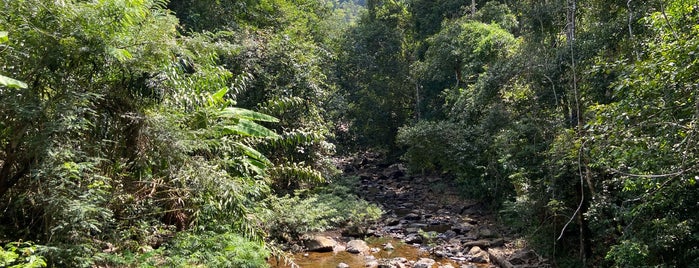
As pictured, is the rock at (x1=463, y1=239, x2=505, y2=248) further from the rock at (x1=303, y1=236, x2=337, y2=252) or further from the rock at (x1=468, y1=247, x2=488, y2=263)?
the rock at (x1=303, y1=236, x2=337, y2=252)

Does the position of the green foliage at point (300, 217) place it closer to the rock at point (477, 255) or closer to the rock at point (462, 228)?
the rock at point (462, 228)

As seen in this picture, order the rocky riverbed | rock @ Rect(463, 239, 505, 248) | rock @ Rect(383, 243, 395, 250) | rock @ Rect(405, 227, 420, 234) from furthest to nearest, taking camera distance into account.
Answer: rock @ Rect(405, 227, 420, 234) → rock @ Rect(383, 243, 395, 250) → rock @ Rect(463, 239, 505, 248) → the rocky riverbed

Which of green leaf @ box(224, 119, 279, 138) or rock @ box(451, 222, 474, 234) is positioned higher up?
green leaf @ box(224, 119, 279, 138)

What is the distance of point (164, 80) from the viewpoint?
5164mm

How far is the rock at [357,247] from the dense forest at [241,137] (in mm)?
1110

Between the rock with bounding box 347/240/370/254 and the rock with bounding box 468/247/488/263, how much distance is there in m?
2.37

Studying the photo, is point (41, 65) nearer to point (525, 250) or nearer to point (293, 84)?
point (293, 84)

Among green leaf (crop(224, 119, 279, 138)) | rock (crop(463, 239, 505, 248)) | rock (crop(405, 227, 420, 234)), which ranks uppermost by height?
green leaf (crop(224, 119, 279, 138))

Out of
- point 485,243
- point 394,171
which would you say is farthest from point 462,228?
point 394,171

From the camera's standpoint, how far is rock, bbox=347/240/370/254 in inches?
417

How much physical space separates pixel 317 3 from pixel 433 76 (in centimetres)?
836

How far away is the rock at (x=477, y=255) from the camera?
998 centimetres

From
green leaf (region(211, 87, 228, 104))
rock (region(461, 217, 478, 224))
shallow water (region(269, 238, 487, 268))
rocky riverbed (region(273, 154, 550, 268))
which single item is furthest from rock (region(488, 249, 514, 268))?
green leaf (region(211, 87, 228, 104))

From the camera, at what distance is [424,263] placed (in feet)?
31.7
